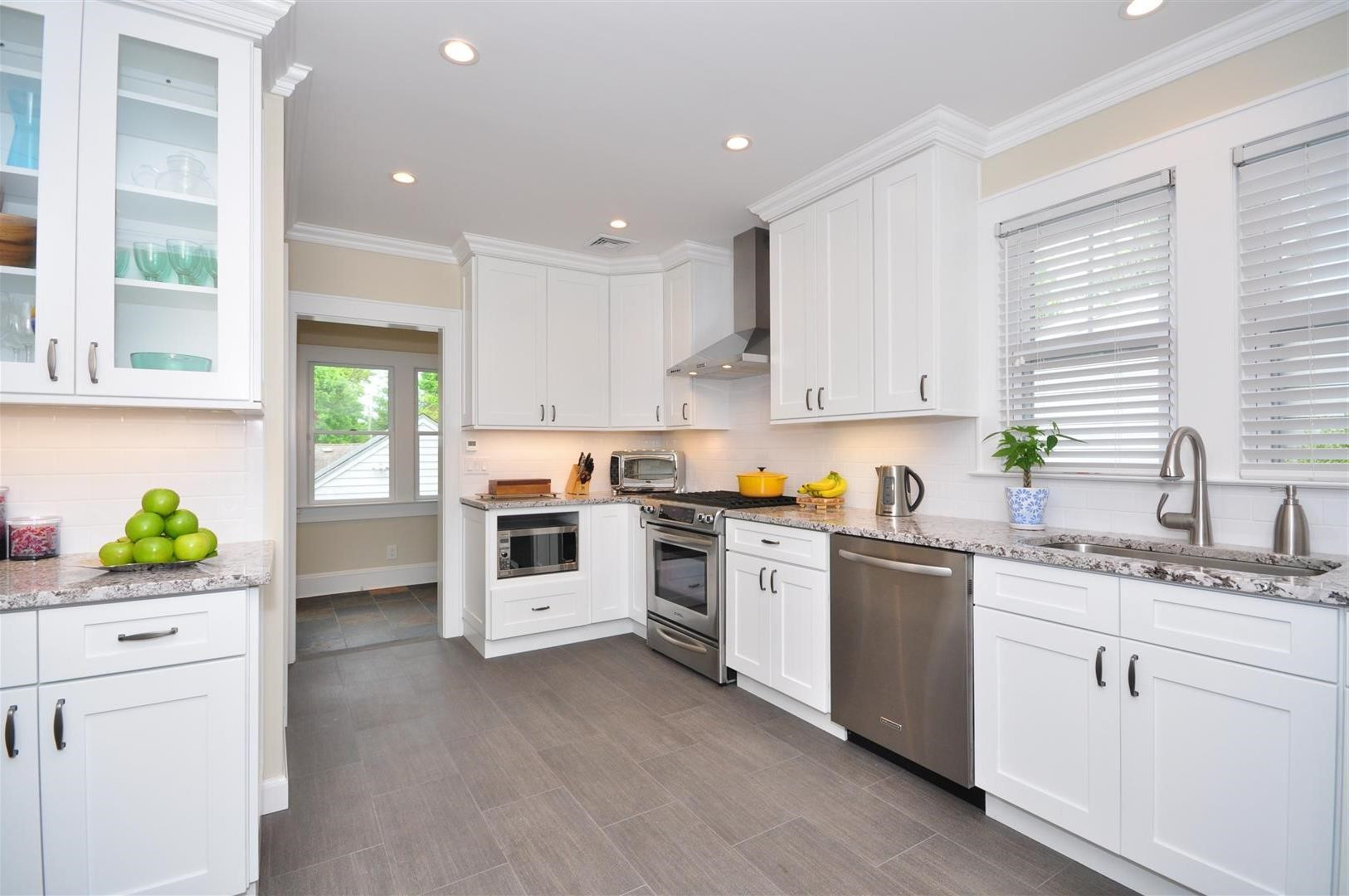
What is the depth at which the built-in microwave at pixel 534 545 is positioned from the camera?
3.88 m

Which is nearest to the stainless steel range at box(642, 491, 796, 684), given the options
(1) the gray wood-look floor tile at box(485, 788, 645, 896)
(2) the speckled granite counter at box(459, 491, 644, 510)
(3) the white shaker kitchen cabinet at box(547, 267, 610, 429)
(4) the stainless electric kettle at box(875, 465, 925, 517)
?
(2) the speckled granite counter at box(459, 491, 644, 510)

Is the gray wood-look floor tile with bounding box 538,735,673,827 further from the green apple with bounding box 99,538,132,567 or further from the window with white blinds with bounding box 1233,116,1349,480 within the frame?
the window with white blinds with bounding box 1233,116,1349,480

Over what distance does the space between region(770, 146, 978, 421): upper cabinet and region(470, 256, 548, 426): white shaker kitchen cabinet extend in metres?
1.82

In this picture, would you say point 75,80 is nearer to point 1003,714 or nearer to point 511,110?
point 511,110

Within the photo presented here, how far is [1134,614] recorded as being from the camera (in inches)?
70.1

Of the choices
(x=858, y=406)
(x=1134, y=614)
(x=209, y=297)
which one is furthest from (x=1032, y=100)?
(x=209, y=297)

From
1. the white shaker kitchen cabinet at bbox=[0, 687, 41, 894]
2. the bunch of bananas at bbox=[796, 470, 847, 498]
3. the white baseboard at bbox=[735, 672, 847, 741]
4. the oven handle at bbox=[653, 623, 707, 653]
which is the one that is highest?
the bunch of bananas at bbox=[796, 470, 847, 498]

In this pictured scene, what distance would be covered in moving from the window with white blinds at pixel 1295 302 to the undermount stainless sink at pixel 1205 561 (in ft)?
0.97

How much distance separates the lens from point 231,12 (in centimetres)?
188

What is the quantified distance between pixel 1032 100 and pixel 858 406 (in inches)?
54.6

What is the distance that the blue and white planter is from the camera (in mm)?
2480

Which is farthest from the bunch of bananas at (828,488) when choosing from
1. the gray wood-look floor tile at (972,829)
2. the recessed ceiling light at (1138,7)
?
the recessed ceiling light at (1138,7)

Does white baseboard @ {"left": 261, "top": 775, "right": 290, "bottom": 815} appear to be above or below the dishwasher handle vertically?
below

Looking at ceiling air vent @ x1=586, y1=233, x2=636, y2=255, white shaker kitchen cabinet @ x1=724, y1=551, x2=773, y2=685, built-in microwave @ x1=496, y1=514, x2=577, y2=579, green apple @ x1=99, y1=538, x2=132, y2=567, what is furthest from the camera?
ceiling air vent @ x1=586, y1=233, x2=636, y2=255
